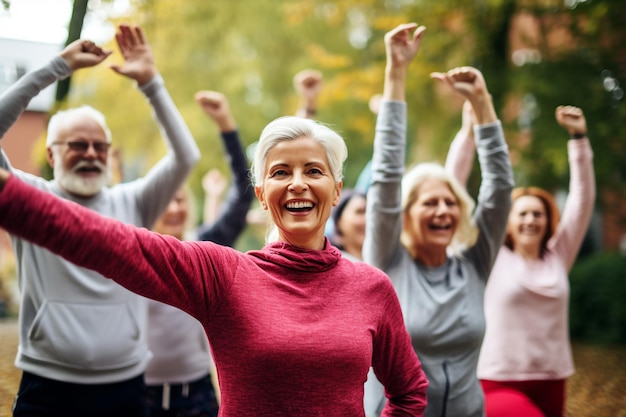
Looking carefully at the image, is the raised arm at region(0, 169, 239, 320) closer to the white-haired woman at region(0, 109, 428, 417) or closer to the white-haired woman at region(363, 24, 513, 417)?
the white-haired woman at region(0, 109, 428, 417)

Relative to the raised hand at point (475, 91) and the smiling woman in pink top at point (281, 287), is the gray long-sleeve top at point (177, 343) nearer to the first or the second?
the raised hand at point (475, 91)

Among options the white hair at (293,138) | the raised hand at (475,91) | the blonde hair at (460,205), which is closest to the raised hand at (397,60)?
the raised hand at (475,91)

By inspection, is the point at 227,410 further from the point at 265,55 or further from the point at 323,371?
the point at 265,55

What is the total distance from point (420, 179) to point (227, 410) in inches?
63.1

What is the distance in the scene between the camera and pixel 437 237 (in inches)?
108

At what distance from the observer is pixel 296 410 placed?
1.65 meters

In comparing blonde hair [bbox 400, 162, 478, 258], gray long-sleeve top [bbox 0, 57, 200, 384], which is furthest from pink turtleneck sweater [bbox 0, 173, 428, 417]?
gray long-sleeve top [bbox 0, 57, 200, 384]

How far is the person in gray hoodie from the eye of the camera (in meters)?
2.52

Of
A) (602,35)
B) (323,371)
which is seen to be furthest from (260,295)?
(602,35)

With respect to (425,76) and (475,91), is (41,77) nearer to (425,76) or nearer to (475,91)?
(475,91)

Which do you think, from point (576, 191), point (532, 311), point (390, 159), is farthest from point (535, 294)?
point (390, 159)

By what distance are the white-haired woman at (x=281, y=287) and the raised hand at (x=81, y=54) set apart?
1.08 metres

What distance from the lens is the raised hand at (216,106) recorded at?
11.6 feet

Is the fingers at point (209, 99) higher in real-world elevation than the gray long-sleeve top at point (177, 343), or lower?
higher
